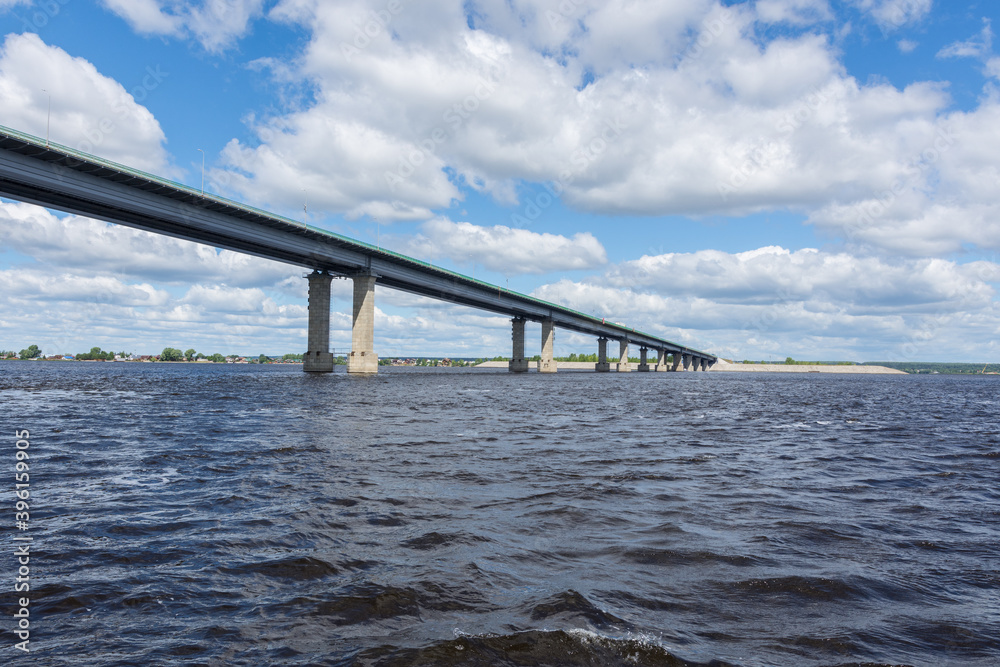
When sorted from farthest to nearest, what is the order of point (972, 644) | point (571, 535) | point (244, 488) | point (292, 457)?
point (292, 457) → point (244, 488) → point (571, 535) → point (972, 644)

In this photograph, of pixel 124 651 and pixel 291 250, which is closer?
pixel 124 651

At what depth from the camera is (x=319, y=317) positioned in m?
88.8

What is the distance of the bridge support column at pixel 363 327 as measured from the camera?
85.8 m

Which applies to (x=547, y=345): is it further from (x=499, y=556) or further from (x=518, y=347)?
(x=499, y=556)

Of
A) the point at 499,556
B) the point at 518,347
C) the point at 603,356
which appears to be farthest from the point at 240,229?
the point at 603,356

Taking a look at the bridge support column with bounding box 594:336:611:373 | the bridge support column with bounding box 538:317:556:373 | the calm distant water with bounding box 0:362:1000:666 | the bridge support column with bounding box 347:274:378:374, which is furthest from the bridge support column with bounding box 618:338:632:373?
the calm distant water with bounding box 0:362:1000:666

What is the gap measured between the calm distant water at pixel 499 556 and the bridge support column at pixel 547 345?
126 meters

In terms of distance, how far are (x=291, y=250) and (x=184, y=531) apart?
7399 cm

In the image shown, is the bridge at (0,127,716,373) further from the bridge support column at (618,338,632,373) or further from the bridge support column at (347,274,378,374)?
the bridge support column at (618,338,632,373)

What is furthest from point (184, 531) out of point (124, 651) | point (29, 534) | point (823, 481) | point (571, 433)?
point (571, 433)

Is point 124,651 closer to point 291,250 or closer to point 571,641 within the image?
point 571,641

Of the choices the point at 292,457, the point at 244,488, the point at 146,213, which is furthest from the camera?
the point at 146,213

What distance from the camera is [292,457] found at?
1560 cm

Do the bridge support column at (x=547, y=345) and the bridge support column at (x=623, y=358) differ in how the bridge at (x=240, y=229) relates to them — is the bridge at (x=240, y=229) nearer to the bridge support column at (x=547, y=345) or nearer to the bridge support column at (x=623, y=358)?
the bridge support column at (x=547, y=345)
